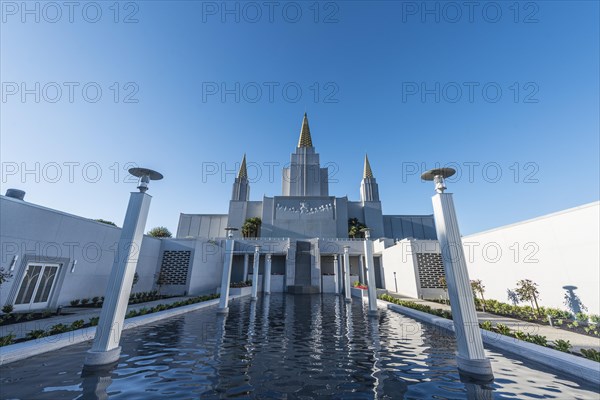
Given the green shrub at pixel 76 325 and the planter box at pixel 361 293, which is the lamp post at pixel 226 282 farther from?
the planter box at pixel 361 293

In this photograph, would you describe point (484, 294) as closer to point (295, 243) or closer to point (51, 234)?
point (295, 243)

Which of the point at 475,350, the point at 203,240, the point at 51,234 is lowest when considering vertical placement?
the point at 475,350

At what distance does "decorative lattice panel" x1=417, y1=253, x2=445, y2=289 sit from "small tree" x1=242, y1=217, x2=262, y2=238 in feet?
95.6

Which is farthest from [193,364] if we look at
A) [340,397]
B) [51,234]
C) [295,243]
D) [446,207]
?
[295,243]

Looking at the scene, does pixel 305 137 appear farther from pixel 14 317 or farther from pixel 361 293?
pixel 14 317

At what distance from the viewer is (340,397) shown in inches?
163

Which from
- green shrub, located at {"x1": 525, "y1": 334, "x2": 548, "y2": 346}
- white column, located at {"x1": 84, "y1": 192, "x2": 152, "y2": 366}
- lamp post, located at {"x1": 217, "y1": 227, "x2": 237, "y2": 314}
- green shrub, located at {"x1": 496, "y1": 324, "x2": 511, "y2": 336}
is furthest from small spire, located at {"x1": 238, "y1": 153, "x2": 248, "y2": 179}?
green shrub, located at {"x1": 525, "y1": 334, "x2": 548, "y2": 346}

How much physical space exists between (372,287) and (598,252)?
30.3 feet

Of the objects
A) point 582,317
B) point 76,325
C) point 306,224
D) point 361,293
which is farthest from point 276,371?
point 306,224

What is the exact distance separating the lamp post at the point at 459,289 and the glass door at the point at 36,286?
59.0ft

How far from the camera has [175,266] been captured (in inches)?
939

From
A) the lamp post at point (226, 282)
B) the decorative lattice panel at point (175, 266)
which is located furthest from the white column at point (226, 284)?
the decorative lattice panel at point (175, 266)

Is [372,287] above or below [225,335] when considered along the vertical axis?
above

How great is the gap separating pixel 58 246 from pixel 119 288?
11602mm
